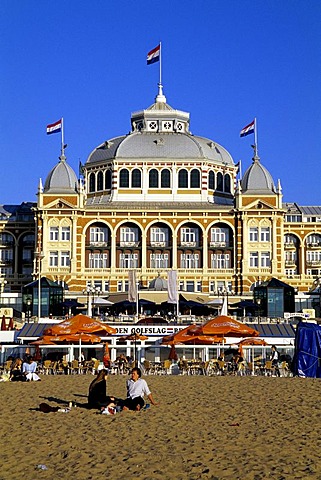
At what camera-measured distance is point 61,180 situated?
81000mm

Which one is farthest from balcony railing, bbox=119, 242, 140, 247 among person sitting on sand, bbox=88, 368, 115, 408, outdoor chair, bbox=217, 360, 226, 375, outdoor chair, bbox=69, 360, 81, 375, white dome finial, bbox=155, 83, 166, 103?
person sitting on sand, bbox=88, 368, 115, 408

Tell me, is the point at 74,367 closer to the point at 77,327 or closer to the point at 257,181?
the point at 77,327

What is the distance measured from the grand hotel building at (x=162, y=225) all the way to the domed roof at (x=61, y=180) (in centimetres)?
9

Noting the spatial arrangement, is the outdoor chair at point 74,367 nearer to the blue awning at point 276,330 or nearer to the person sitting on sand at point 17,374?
the person sitting on sand at point 17,374

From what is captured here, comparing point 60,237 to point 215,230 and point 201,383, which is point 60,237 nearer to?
point 215,230

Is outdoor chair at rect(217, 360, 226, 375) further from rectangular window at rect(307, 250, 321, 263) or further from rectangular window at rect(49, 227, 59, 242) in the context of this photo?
rectangular window at rect(307, 250, 321, 263)

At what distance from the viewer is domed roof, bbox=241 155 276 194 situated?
79750 millimetres

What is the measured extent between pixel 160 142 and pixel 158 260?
12.4 metres

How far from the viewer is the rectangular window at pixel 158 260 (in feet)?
262

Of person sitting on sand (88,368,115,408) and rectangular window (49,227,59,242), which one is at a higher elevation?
rectangular window (49,227,59,242)

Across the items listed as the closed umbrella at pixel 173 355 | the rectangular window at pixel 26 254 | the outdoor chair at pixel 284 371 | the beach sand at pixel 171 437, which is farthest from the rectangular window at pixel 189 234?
the beach sand at pixel 171 437

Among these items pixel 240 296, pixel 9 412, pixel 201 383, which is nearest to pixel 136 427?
pixel 9 412

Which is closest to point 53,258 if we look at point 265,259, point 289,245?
point 265,259

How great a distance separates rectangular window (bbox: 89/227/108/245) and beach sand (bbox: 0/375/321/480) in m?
50.6
